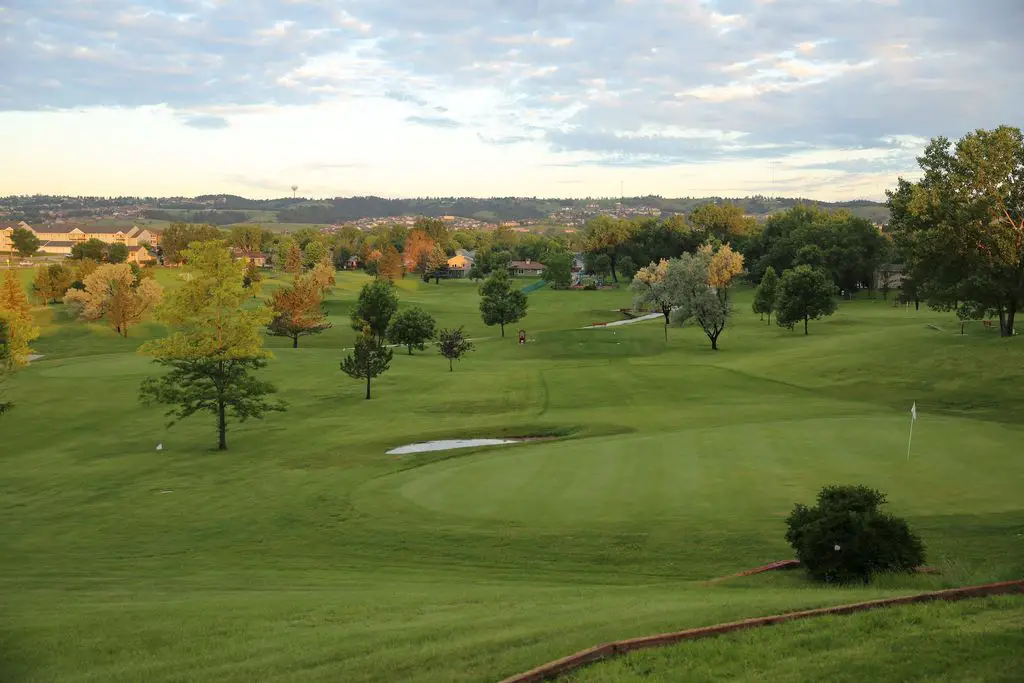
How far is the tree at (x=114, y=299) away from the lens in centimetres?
9131

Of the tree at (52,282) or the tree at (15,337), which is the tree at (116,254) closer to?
the tree at (52,282)

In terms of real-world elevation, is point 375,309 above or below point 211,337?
below

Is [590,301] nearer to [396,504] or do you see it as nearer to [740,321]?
[740,321]

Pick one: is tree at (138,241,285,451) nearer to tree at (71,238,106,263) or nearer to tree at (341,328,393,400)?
tree at (341,328,393,400)

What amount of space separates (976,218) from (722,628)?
2086 inches

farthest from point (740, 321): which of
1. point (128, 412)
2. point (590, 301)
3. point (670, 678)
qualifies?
point (670, 678)

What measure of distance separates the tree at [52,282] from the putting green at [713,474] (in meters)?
95.6

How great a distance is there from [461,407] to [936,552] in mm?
32198

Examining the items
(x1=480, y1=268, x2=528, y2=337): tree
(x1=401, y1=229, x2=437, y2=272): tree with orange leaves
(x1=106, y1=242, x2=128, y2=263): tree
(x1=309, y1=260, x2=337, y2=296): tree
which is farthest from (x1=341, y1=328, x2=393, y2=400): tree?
(x1=401, y1=229, x2=437, y2=272): tree with orange leaves

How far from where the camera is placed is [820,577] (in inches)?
660

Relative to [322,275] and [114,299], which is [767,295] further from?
[114,299]

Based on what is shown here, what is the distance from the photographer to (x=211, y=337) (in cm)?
3903

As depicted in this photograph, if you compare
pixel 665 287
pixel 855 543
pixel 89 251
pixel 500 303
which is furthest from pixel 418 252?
pixel 855 543

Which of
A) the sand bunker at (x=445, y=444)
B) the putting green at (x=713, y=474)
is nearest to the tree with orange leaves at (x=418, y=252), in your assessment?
the sand bunker at (x=445, y=444)
